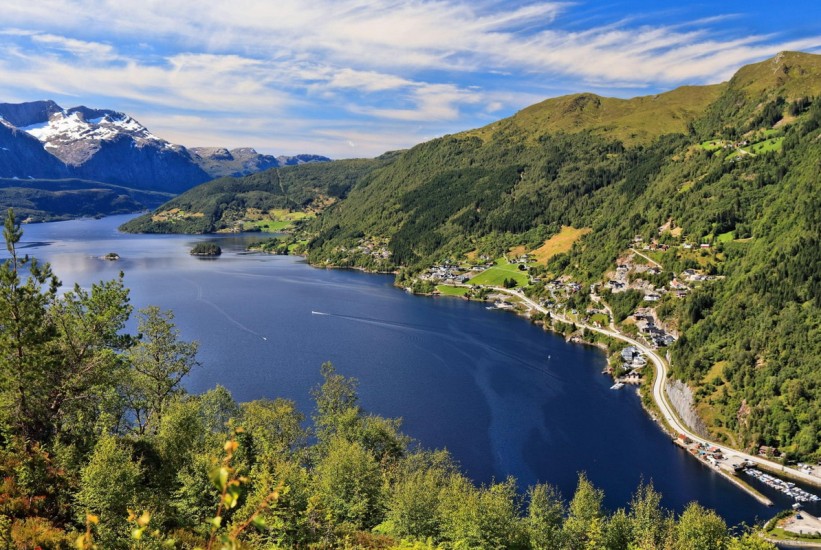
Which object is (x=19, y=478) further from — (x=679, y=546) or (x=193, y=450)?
(x=679, y=546)

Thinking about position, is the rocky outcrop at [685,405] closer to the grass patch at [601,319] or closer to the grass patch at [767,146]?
the grass patch at [601,319]

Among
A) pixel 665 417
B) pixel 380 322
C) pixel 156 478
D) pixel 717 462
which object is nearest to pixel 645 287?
pixel 665 417

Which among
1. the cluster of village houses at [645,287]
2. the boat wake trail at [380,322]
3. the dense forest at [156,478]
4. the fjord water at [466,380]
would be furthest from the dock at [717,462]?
the boat wake trail at [380,322]

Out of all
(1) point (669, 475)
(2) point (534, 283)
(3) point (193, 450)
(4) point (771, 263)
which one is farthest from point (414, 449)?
(2) point (534, 283)

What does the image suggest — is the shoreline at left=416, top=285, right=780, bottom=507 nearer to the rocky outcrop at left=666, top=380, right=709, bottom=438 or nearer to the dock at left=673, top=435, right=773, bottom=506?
the dock at left=673, top=435, right=773, bottom=506

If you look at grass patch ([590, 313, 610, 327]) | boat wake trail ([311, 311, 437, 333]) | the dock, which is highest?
grass patch ([590, 313, 610, 327])

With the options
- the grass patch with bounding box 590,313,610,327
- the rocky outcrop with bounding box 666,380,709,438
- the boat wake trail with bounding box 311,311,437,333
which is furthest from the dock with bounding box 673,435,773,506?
the boat wake trail with bounding box 311,311,437,333

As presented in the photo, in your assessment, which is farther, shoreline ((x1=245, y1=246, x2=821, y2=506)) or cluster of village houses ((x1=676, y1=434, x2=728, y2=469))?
cluster of village houses ((x1=676, y1=434, x2=728, y2=469))
